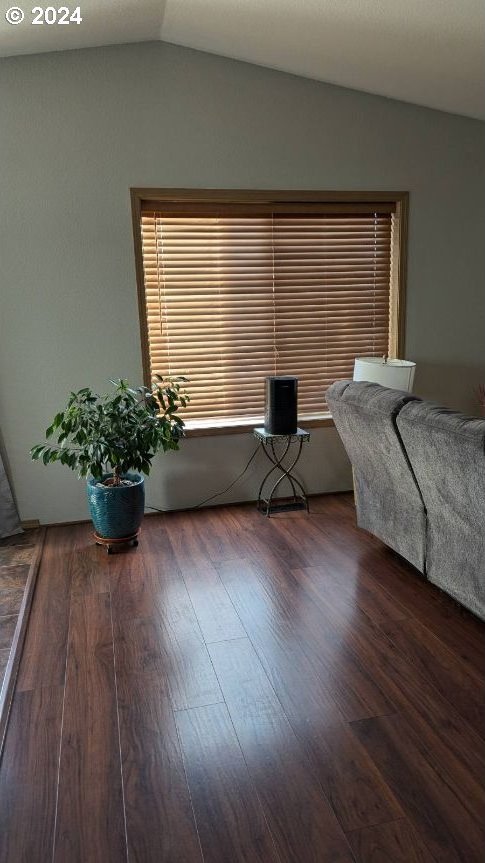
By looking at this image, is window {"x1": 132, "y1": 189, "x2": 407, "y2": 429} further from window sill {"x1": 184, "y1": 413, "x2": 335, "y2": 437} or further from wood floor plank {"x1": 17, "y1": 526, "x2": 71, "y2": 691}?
wood floor plank {"x1": 17, "y1": 526, "x2": 71, "y2": 691}

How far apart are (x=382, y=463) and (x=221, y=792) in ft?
5.29

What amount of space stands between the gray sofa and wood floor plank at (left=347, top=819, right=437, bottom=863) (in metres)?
1.01

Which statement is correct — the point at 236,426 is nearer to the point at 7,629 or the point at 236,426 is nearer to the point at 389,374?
the point at 389,374

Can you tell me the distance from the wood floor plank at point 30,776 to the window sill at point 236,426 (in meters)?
2.04

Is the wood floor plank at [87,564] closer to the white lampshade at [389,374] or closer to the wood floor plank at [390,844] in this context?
the wood floor plank at [390,844]

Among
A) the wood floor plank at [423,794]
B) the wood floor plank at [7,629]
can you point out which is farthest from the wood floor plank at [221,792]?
the wood floor plank at [7,629]

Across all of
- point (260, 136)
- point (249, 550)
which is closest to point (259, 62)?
point (260, 136)

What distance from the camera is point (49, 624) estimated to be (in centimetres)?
269

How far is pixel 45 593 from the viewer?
9.78 feet

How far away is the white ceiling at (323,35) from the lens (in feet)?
9.25

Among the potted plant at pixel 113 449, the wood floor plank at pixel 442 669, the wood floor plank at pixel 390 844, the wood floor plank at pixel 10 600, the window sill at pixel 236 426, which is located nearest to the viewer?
the wood floor plank at pixel 390 844

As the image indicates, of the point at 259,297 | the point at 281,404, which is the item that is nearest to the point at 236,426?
the point at 281,404

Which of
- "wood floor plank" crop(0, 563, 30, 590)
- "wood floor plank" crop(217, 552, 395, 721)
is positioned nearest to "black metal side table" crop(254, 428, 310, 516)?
"wood floor plank" crop(217, 552, 395, 721)

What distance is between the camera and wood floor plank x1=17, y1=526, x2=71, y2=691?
233 cm
